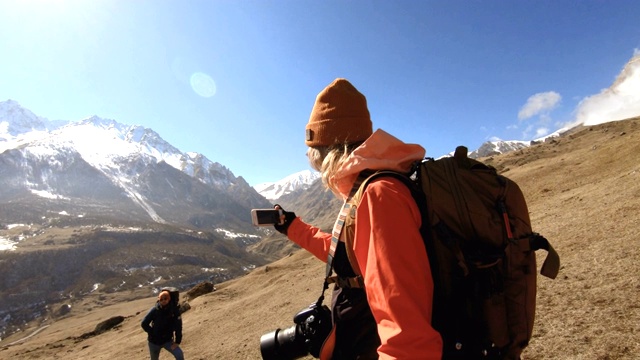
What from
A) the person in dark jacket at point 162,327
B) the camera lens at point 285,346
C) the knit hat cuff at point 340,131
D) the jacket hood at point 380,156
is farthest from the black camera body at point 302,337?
the person in dark jacket at point 162,327

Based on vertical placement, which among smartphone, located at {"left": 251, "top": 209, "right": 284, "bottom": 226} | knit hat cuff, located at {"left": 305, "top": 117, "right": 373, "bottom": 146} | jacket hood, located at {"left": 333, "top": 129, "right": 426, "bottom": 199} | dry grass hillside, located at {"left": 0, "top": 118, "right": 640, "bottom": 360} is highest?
knit hat cuff, located at {"left": 305, "top": 117, "right": 373, "bottom": 146}

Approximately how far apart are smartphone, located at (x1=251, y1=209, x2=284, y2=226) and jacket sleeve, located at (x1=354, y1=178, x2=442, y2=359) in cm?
226

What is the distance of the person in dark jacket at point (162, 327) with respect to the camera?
11.3 metres

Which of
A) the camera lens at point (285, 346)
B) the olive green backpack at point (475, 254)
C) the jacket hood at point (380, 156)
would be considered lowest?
the camera lens at point (285, 346)

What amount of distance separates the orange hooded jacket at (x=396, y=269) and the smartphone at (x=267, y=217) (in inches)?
85.1

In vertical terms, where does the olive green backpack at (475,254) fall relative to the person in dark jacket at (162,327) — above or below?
above

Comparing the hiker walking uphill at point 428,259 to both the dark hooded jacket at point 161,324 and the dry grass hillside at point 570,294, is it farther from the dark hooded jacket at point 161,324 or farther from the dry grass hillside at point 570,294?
the dark hooded jacket at point 161,324

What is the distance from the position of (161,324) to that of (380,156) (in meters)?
11.3

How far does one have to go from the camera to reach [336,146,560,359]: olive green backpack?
7.19ft

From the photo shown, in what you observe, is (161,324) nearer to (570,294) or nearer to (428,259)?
(570,294)

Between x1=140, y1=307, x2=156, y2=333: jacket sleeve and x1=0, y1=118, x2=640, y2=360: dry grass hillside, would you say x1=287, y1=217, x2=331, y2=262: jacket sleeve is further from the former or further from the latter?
x1=140, y1=307, x2=156, y2=333: jacket sleeve

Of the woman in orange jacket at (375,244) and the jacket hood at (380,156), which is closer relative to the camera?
the woman in orange jacket at (375,244)

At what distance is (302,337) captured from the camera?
9.79 ft

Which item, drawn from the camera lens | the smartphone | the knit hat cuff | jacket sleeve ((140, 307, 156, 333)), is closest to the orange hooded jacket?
the knit hat cuff
